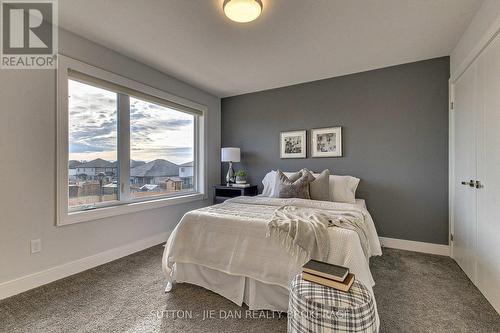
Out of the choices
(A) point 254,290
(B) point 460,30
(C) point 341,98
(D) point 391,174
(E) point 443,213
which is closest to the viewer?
(A) point 254,290

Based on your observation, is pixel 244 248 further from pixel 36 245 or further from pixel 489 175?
pixel 489 175

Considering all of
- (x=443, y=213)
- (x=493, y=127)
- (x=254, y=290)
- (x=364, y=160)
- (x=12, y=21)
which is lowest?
(x=254, y=290)

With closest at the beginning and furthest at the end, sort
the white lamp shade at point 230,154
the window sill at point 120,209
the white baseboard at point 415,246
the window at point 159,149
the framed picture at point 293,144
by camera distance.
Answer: the window sill at point 120,209 → the white baseboard at point 415,246 → the window at point 159,149 → the framed picture at point 293,144 → the white lamp shade at point 230,154

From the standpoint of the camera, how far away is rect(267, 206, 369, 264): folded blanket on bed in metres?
1.61

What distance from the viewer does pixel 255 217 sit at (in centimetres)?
197

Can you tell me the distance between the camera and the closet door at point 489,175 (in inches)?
68.6

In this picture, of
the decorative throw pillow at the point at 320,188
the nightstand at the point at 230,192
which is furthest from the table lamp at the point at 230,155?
the decorative throw pillow at the point at 320,188

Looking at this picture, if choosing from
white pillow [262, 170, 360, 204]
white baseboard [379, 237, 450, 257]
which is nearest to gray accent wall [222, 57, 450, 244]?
white baseboard [379, 237, 450, 257]

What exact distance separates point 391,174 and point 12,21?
4424mm

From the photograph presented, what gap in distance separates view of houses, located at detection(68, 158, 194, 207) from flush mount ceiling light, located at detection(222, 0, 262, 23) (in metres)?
2.18

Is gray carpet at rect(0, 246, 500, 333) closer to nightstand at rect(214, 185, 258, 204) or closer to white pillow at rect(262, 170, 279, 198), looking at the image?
white pillow at rect(262, 170, 279, 198)

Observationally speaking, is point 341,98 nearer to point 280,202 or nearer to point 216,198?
point 280,202

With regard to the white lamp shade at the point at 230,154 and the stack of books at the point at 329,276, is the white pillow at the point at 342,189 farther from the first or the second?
the stack of books at the point at 329,276

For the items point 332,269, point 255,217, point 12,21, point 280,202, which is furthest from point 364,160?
point 12,21
